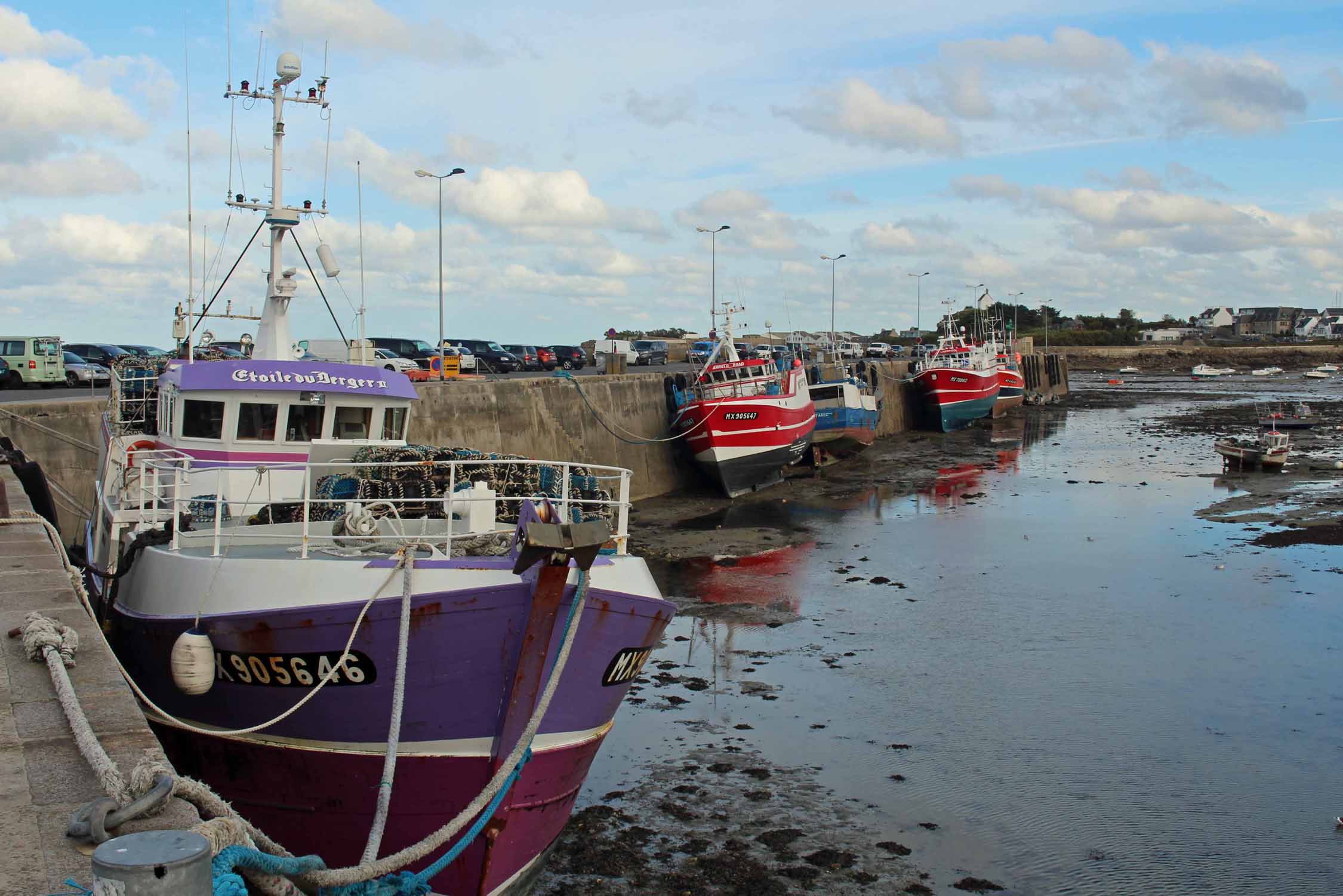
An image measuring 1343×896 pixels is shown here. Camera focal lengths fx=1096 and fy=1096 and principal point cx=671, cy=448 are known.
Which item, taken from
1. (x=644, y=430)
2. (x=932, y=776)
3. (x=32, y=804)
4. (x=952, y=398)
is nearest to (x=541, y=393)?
(x=644, y=430)

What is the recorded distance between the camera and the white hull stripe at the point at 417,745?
26.1 feet

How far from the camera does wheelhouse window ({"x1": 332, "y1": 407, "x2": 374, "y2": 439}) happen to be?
1278 centimetres

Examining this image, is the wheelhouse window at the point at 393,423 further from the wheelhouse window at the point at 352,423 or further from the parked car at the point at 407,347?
the parked car at the point at 407,347

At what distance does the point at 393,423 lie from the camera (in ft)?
43.9

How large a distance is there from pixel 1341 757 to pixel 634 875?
26.5 feet

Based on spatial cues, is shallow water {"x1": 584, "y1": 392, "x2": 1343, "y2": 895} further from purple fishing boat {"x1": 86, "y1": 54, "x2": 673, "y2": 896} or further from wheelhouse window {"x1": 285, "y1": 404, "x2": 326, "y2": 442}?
wheelhouse window {"x1": 285, "y1": 404, "x2": 326, "y2": 442}

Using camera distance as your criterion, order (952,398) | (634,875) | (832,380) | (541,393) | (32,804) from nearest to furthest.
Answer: (32,804) < (634,875) < (541,393) < (832,380) < (952,398)

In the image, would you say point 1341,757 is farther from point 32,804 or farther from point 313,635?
point 32,804

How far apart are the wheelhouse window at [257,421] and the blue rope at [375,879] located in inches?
238

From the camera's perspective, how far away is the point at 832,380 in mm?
46656

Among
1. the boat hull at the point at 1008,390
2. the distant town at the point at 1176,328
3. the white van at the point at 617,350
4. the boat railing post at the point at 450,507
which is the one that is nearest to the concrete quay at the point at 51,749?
the boat railing post at the point at 450,507

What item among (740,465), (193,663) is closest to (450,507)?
(193,663)

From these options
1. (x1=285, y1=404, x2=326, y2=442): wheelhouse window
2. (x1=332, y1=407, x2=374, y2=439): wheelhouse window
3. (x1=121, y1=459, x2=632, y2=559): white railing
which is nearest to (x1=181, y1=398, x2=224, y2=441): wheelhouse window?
(x1=121, y1=459, x2=632, y2=559): white railing

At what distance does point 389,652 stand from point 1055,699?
31.0 ft
